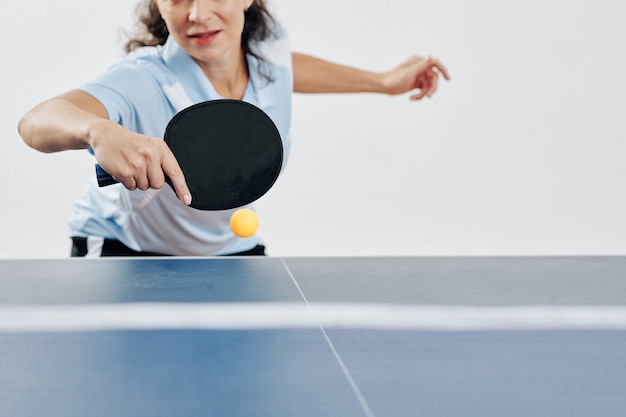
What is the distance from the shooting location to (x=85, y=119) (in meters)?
1.66

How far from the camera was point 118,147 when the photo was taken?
149 cm

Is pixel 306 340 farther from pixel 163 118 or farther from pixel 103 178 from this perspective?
pixel 163 118

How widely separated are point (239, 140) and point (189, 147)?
11cm

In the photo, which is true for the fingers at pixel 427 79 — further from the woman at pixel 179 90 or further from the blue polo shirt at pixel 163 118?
the blue polo shirt at pixel 163 118

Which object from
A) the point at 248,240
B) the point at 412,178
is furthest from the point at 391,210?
the point at 248,240

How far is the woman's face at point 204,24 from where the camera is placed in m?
2.16

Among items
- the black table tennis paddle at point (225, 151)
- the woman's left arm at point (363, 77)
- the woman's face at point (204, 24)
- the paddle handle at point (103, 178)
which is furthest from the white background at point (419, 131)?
the paddle handle at point (103, 178)

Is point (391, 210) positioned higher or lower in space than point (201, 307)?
lower

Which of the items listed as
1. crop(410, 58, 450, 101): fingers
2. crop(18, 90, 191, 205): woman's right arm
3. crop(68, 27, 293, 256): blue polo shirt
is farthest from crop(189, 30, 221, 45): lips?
crop(410, 58, 450, 101): fingers

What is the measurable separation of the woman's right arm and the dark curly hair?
35.4 inches

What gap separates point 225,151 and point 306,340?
62 centimetres

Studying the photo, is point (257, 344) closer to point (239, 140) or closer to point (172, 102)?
point (239, 140)

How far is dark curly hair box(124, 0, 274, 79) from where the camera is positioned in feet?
8.47

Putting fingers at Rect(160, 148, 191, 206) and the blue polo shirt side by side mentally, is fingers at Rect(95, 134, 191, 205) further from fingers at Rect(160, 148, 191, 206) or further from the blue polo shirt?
the blue polo shirt
